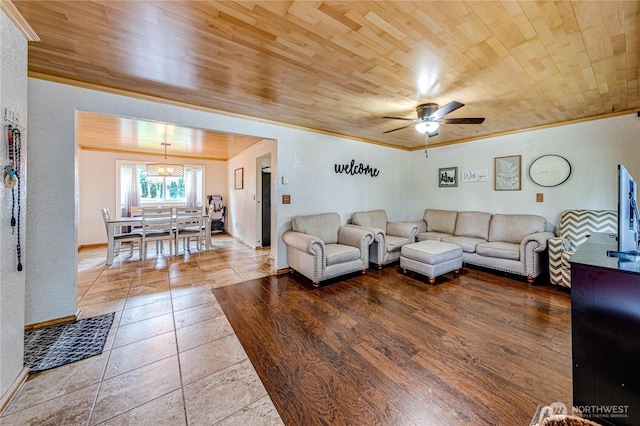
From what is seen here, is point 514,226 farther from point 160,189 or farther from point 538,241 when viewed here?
point 160,189

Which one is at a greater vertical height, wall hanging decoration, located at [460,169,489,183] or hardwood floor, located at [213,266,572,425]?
wall hanging decoration, located at [460,169,489,183]

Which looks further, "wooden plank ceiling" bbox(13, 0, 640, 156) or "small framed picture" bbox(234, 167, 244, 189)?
"small framed picture" bbox(234, 167, 244, 189)

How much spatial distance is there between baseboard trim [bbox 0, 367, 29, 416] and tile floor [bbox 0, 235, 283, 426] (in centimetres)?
3

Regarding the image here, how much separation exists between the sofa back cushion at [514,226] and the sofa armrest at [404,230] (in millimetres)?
1224

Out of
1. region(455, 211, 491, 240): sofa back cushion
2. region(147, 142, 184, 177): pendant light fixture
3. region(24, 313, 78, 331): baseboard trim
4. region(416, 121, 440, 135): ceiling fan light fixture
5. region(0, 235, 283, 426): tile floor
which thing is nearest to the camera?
region(0, 235, 283, 426): tile floor

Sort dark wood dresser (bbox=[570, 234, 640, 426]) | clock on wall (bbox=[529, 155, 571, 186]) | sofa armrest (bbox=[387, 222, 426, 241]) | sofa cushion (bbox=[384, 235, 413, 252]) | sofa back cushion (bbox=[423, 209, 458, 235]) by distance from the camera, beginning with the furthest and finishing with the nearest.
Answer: sofa back cushion (bbox=[423, 209, 458, 235]), sofa armrest (bbox=[387, 222, 426, 241]), sofa cushion (bbox=[384, 235, 413, 252]), clock on wall (bbox=[529, 155, 571, 186]), dark wood dresser (bbox=[570, 234, 640, 426])

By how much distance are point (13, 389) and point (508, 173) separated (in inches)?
238

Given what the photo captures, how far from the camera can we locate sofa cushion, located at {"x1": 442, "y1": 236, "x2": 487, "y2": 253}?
3921mm

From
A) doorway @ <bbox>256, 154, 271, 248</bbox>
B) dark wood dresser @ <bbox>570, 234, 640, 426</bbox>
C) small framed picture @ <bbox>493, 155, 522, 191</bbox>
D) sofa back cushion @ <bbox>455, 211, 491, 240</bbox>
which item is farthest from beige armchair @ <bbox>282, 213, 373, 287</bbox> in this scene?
small framed picture @ <bbox>493, 155, 522, 191</bbox>

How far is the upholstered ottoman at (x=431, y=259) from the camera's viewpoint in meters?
3.34

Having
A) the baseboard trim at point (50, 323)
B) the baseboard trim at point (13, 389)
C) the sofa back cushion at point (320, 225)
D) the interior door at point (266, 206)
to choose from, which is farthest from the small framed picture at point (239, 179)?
the baseboard trim at point (13, 389)

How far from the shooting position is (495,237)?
4051 millimetres

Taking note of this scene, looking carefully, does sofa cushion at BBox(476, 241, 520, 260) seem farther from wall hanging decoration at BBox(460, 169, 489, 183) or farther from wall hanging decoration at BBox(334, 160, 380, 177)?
wall hanging decoration at BBox(334, 160, 380, 177)

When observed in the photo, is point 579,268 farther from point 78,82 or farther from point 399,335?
point 78,82
